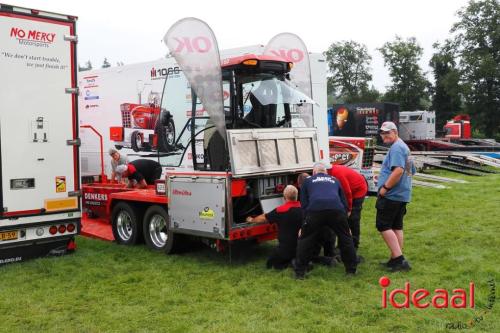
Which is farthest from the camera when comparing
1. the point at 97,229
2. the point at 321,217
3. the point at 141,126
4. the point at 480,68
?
the point at 480,68

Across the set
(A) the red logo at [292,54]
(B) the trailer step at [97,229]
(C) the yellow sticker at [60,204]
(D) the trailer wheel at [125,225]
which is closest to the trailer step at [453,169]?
(A) the red logo at [292,54]

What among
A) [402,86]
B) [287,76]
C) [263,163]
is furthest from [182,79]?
[402,86]

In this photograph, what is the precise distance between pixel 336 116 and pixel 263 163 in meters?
19.3

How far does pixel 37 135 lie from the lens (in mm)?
7422

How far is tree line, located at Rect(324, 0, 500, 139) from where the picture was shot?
163ft

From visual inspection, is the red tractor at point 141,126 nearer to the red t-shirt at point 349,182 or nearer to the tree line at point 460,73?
the red t-shirt at point 349,182

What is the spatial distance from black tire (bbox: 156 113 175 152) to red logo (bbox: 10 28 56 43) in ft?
14.6

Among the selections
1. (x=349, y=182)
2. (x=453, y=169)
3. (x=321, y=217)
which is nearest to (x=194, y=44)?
(x=321, y=217)

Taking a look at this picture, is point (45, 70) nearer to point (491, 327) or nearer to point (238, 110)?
point (238, 110)

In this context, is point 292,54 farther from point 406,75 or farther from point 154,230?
point 406,75

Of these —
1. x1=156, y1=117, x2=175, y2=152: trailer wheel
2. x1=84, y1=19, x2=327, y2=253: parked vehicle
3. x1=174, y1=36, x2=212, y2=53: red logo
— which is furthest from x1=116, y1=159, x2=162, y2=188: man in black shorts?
x1=174, y1=36, x2=212, y2=53: red logo

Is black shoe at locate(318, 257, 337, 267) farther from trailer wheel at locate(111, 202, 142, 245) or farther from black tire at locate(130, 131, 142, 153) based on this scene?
black tire at locate(130, 131, 142, 153)

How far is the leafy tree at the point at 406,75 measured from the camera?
54844 millimetres

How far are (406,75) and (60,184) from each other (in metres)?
53.2
